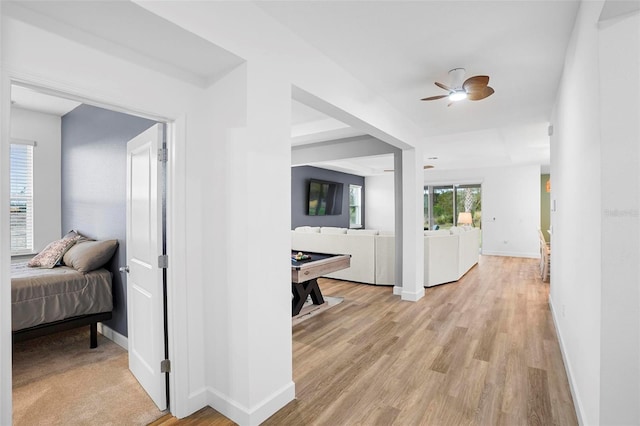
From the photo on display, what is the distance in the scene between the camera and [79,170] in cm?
392

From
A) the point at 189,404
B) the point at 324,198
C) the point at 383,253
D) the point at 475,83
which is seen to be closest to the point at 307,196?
the point at 324,198

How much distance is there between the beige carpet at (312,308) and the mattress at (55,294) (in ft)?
6.49

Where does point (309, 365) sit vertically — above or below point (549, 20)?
below

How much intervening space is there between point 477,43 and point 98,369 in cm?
408

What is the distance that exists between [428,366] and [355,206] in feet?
28.8

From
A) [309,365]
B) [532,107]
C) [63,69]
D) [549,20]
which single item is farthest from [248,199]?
[532,107]

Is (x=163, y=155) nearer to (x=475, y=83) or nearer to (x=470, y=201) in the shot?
(x=475, y=83)

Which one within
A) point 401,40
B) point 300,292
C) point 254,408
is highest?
point 401,40

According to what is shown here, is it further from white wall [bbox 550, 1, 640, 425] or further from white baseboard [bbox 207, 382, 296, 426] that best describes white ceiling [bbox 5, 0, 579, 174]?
white baseboard [bbox 207, 382, 296, 426]

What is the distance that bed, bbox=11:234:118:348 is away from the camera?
8.86 feet

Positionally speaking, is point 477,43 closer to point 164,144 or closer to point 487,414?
point 164,144

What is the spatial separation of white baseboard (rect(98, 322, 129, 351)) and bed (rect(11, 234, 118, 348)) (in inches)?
6.9

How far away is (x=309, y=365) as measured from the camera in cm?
276

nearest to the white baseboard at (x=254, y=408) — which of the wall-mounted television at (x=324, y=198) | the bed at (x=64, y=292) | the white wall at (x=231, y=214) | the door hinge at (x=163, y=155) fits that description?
the white wall at (x=231, y=214)
